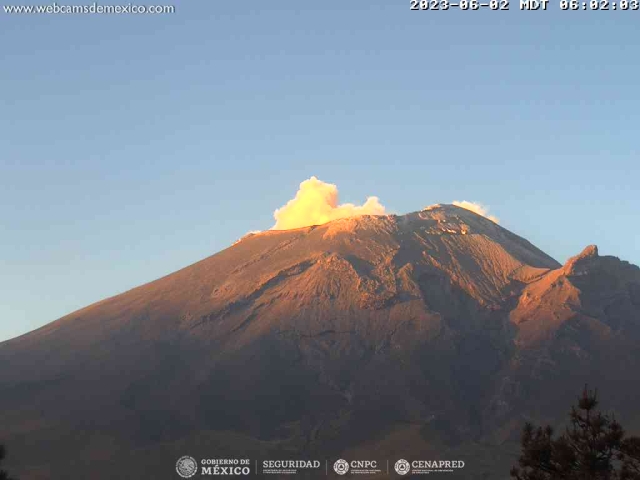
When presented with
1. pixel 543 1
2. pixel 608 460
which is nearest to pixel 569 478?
pixel 608 460

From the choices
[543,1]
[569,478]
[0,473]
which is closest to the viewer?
[569,478]

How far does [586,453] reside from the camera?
151 feet

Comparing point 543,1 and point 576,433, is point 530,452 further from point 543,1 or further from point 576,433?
point 543,1

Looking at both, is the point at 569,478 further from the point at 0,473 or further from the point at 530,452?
the point at 0,473

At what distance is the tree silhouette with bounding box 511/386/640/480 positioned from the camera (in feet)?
146

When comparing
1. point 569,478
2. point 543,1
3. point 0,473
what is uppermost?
point 543,1

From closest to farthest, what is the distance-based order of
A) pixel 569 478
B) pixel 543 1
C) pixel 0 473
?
pixel 569 478 < pixel 0 473 < pixel 543 1

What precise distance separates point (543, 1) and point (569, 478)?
7737cm

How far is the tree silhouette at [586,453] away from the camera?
146ft

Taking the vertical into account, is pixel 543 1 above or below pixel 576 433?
above

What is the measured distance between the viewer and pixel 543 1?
110 m

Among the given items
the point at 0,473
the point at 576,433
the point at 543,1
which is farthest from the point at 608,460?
the point at 543,1

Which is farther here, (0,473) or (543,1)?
(543,1)

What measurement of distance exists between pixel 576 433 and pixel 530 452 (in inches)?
101
